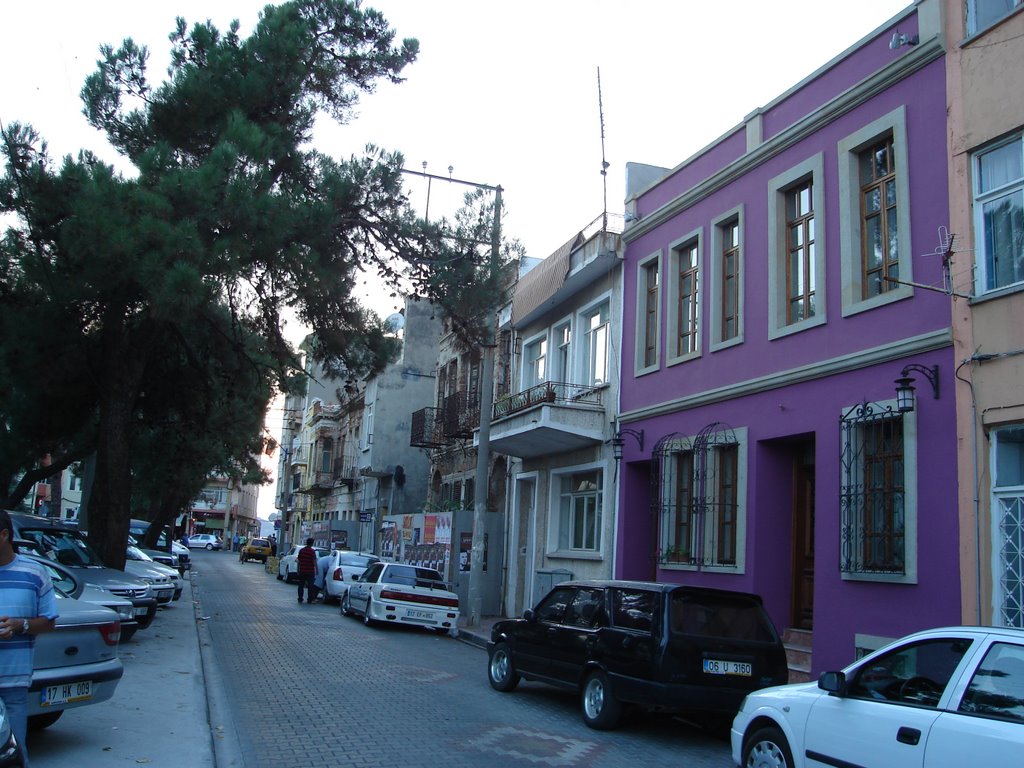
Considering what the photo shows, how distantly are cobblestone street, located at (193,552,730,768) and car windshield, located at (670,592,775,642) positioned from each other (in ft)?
3.93

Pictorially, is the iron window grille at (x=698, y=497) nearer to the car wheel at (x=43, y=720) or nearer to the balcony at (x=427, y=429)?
the car wheel at (x=43, y=720)

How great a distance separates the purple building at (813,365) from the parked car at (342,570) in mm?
11788

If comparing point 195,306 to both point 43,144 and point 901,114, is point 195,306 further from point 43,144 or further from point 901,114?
point 901,114

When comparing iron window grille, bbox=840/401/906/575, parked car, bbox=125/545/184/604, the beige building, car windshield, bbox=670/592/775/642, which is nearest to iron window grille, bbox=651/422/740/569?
iron window grille, bbox=840/401/906/575

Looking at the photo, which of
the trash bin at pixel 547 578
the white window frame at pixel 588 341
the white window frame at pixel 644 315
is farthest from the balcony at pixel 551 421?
the trash bin at pixel 547 578

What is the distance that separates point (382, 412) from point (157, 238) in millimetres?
29843

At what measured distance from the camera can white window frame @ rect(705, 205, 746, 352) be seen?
51.1ft

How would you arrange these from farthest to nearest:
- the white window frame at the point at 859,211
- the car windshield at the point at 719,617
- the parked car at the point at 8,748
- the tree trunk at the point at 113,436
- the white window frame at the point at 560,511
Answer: the white window frame at the point at 560,511, the tree trunk at the point at 113,436, the white window frame at the point at 859,211, the car windshield at the point at 719,617, the parked car at the point at 8,748

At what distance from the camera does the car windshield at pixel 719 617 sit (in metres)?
9.82

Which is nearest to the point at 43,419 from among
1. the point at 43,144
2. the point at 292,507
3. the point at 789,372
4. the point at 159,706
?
the point at 43,144

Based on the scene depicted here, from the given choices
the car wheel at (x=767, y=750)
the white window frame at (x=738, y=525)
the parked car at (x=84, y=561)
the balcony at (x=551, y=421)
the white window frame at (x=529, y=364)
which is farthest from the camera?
the white window frame at (x=529, y=364)

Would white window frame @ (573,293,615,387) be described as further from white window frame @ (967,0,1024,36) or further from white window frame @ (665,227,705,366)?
white window frame @ (967,0,1024,36)

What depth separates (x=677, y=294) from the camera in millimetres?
17766

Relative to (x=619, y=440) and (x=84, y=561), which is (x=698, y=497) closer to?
(x=619, y=440)
